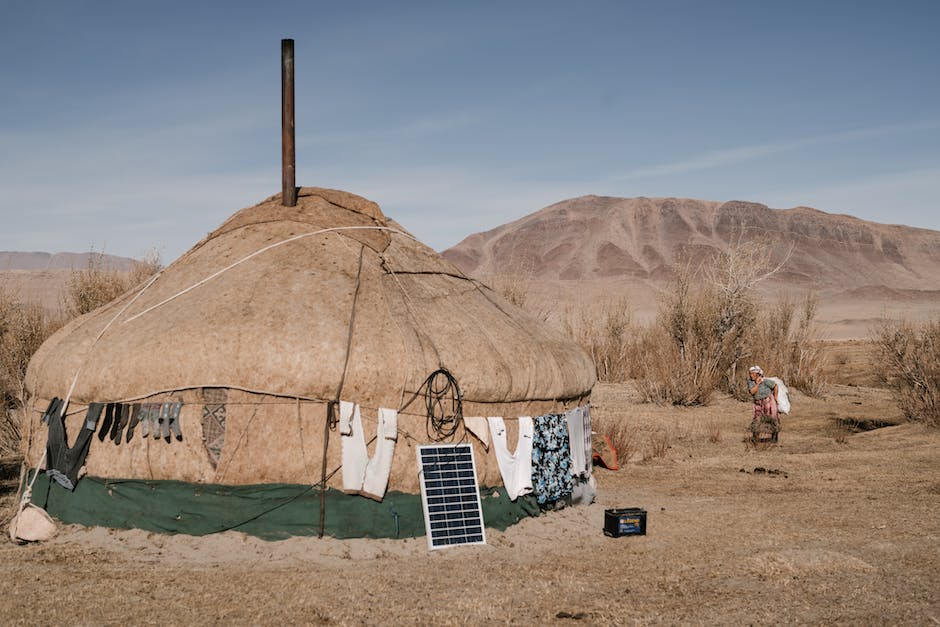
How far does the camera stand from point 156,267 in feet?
59.9

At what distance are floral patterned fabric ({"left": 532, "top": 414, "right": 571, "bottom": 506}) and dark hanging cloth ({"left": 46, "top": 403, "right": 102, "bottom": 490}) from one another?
419cm

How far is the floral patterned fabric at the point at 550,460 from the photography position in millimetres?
8758

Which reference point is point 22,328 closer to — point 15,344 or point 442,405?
point 15,344

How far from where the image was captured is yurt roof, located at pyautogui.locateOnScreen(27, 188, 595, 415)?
763 centimetres

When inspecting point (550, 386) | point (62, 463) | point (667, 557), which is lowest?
point (667, 557)

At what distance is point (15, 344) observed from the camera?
14.9 meters

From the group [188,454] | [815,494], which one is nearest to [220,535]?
[188,454]

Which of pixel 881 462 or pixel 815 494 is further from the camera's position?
pixel 881 462

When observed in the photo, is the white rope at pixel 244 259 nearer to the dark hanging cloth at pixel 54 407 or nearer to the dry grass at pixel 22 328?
the dark hanging cloth at pixel 54 407

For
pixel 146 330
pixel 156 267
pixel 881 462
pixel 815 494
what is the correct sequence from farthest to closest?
pixel 156 267 → pixel 881 462 → pixel 815 494 → pixel 146 330

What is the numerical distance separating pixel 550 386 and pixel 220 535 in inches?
138

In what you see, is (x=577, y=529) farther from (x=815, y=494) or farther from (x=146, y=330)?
(x=146, y=330)

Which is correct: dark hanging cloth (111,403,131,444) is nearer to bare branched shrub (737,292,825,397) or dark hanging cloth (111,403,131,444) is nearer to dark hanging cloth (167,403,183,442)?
dark hanging cloth (167,403,183,442)

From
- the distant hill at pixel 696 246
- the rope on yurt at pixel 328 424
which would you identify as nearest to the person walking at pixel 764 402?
the rope on yurt at pixel 328 424
